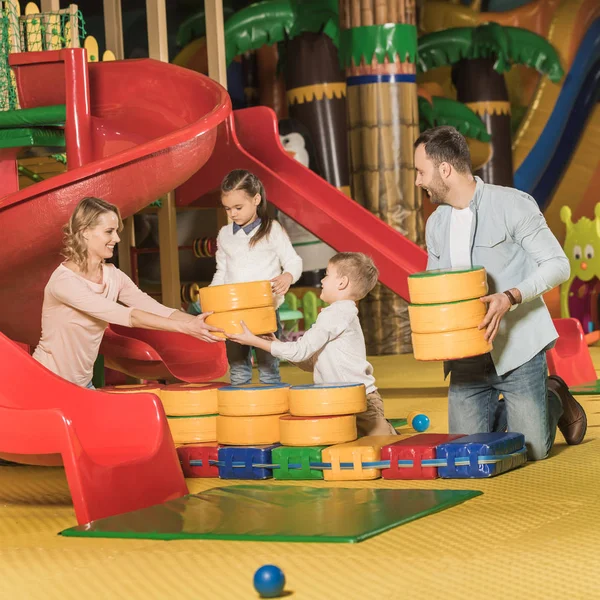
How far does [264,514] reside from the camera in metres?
Result: 3.13

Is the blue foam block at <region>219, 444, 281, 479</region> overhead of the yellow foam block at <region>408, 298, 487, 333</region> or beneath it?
beneath

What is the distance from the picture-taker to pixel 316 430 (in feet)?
12.6

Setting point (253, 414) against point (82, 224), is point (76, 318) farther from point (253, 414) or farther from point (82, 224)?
point (253, 414)

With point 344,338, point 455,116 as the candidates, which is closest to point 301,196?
point 344,338

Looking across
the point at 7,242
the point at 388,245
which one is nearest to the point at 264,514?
the point at 7,242

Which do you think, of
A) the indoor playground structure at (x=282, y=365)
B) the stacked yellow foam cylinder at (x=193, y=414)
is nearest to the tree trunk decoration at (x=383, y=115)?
the indoor playground structure at (x=282, y=365)

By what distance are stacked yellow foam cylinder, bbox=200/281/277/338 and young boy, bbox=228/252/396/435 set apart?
0.34ft

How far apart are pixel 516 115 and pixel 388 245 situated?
5.63 metres

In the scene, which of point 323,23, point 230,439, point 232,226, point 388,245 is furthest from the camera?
point 323,23

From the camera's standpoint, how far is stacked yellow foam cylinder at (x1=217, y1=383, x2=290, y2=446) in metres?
4.00

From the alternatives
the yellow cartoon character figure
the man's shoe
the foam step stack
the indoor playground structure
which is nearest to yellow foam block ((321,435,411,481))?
the indoor playground structure

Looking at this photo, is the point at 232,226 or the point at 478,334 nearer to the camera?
the point at 478,334

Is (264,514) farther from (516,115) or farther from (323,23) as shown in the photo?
(516,115)

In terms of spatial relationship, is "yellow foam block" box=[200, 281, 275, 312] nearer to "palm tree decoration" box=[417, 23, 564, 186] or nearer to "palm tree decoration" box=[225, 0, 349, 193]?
"palm tree decoration" box=[225, 0, 349, 193]
